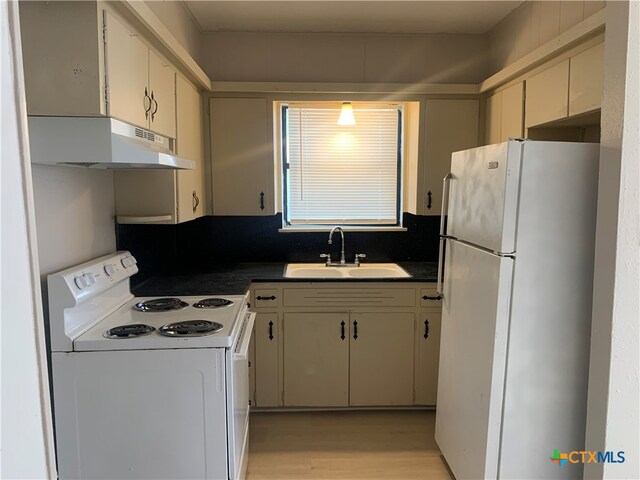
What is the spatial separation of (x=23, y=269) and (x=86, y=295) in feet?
4.32

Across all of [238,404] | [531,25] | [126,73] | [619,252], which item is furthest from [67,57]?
[531,25]

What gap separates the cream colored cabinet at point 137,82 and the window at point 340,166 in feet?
3.94

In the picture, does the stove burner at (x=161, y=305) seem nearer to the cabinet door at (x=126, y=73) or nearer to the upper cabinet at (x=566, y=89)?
the cabinet door at (x=126, y=73)

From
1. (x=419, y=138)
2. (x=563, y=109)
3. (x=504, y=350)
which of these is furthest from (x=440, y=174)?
(x=504, y=350)

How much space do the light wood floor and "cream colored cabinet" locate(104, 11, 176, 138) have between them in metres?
1.85

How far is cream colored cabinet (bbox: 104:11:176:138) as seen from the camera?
A: 5.49 feet

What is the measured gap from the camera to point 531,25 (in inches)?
105

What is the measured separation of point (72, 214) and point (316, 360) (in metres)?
1.68

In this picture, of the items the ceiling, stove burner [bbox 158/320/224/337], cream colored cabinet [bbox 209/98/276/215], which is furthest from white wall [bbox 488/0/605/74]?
stove burner [bbox 158/320/224/337]

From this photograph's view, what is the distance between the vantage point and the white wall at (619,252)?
1411 millimetres

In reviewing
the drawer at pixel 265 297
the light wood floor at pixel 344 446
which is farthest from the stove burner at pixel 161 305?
the light wood floor at pixel 344 446

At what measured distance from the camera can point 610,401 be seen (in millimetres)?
1505

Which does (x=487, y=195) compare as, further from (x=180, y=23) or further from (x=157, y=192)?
(x=180, y=23)

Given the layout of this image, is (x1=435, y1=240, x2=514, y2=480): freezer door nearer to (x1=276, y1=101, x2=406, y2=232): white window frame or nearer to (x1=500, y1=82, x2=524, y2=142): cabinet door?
(x1=500, y1=82, x2=524, y2=142): cabinet door
